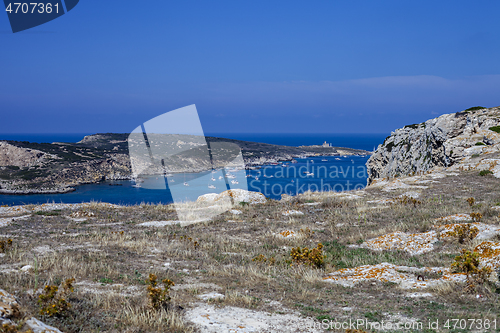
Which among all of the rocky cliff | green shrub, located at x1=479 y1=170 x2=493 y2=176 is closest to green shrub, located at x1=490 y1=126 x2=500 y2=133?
the rocky cliff

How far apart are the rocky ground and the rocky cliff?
16.1 m

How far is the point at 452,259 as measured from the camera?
817cm

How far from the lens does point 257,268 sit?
8297 millimetres

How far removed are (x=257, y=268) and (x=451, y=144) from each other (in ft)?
104

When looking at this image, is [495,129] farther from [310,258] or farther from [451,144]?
[310,258]

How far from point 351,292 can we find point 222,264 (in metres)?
3.64

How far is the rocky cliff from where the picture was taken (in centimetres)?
2878

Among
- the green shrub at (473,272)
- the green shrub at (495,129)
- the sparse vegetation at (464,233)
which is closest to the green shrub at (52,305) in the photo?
the green shrub at (473,272)

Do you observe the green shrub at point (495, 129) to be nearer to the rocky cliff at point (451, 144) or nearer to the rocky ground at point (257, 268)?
the rocky cliff at point (451, 144)

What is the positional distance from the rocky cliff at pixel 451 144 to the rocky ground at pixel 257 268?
52.8ft


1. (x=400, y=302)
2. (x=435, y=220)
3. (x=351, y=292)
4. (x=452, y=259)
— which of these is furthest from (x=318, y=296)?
(x=435, y=220)

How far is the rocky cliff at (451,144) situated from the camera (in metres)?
28.8

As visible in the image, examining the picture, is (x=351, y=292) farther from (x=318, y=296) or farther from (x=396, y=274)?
(x=396, y=274)

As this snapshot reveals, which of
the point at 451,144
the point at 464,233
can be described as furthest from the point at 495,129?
the point at 464,233
